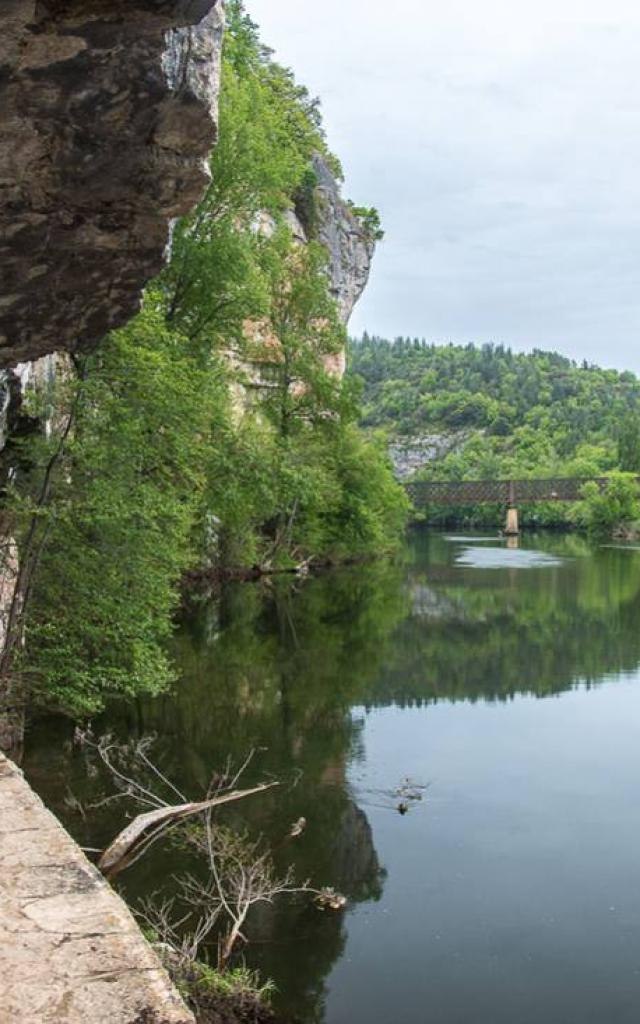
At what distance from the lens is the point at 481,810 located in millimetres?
11586

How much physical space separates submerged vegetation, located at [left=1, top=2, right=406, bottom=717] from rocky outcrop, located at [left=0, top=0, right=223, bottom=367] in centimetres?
508

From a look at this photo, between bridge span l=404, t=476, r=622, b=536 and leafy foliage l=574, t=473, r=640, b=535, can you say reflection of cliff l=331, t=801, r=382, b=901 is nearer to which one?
leafy foliage l=574, t=473, r=640, b=535

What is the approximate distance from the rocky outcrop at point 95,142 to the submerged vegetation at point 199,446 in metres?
5.08

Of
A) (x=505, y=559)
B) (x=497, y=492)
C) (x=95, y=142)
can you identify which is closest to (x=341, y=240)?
(x=505, y=559)

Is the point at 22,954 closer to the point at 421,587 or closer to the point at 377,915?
the point at 377,915

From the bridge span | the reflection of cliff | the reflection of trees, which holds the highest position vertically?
the bridge span

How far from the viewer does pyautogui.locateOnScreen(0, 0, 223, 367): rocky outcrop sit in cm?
427

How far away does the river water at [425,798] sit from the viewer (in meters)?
7.70

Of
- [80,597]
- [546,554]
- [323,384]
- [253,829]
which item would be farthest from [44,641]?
[546,554]

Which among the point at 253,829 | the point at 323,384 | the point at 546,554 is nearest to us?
the point at 253,829

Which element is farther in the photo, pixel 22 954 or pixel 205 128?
pixel 205 128

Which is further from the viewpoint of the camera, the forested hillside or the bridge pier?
the forested hillside

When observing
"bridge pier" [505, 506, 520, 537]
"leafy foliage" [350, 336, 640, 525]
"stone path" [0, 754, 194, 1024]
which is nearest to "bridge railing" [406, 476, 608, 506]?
"bridge pier" [505, 506, 520, 537]

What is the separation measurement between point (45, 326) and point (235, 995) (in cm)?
510
